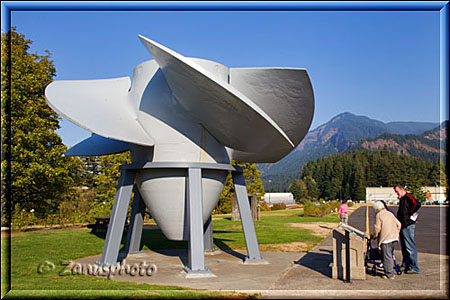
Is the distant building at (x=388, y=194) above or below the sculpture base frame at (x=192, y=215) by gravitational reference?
below

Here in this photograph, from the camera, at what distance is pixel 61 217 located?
2448 centimetres

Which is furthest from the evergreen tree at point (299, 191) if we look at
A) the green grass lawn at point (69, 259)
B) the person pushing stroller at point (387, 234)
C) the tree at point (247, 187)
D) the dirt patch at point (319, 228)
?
the person pushing stroller at point (387, 234)

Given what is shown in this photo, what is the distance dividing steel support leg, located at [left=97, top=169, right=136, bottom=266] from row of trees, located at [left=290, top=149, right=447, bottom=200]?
10819cm

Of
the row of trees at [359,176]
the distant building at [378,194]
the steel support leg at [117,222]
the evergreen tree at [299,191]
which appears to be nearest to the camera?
the steel support leg at [117,222]

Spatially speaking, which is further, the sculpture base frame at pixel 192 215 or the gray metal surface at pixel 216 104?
the sculpture base frame at pixel 192 215

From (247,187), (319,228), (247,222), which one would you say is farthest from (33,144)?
(247,187)

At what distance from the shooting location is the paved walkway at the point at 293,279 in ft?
23.8

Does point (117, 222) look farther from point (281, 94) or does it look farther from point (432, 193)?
point (432, 193)

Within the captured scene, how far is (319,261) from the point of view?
11.1 meters

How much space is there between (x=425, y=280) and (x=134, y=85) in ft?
28.9

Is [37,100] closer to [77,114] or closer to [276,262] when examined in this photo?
[77,114]

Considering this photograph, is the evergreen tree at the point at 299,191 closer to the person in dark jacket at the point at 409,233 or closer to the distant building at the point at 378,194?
the distant building at the point at 378,194

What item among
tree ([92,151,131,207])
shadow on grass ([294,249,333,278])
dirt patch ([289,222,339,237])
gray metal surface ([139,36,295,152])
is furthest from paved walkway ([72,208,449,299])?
tree ([92,151,131,207])

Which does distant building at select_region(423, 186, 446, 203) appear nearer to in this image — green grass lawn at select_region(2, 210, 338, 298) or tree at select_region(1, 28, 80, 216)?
green grass lawn at select_region(2, 210, 338, 298)
